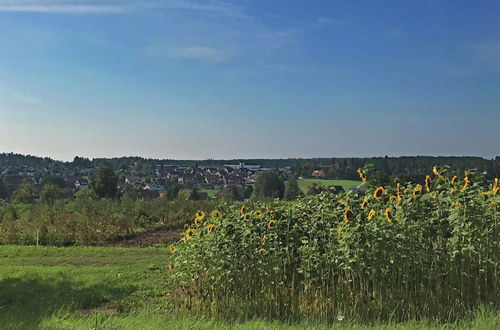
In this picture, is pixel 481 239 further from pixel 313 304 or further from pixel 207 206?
pixel 207 206


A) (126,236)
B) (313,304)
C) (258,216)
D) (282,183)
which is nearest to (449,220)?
(313,304)

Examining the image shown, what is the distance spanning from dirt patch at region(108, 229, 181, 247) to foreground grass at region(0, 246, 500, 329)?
116 cm

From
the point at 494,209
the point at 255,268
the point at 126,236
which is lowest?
the point at 126,236

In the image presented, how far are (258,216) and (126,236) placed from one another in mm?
10048


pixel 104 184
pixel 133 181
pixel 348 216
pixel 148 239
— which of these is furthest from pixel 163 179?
pixel 348 216

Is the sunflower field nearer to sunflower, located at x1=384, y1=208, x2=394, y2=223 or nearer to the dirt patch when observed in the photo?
sunflower, located at x1=384, y1=208, x2=394, y2=223

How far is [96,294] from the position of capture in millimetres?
6777

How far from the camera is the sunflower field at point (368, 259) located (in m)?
4.73

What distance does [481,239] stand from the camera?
4.78 metres

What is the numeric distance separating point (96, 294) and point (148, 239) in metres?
7.34

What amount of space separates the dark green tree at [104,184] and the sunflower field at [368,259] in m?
21.0

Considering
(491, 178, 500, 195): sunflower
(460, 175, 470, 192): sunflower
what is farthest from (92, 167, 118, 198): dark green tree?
(491, 178, 500, 195): sunflower

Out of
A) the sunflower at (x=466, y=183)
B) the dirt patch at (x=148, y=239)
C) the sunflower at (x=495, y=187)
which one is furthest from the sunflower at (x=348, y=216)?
the dirt patch at (x=148, y=239)

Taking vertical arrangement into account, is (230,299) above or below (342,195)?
below
